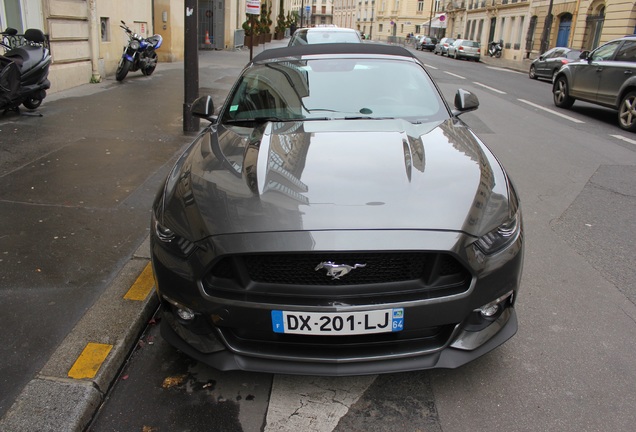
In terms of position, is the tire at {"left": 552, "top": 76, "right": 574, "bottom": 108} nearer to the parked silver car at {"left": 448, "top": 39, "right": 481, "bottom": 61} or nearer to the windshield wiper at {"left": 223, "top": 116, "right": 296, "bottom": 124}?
the windshield wiper at {"left": 223, "top": 116, "right": 296, "bottom": 124}

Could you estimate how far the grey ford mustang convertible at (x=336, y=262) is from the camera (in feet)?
7.46

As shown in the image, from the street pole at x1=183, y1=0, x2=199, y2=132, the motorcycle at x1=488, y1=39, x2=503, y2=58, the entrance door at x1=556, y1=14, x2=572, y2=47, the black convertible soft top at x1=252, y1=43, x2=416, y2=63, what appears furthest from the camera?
the motorcycle at x1=488, y1=39, x2=503, y2=58

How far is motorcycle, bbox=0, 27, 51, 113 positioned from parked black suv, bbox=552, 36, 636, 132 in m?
10.4

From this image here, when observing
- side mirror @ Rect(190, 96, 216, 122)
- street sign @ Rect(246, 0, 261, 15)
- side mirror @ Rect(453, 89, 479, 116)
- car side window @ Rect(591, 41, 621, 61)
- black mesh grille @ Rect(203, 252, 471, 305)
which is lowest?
black mesh grille @ Rect(203, 252, 471, 305)

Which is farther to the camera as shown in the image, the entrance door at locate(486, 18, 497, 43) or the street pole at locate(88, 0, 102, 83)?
the entrance door at locate(486, 18, 497, 43)

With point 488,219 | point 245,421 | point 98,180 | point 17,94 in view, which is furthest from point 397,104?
point 17,94

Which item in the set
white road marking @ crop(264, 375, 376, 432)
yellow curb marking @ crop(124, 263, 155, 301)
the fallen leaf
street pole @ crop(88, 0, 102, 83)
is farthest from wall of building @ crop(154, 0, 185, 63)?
white road marking @ crop(264, 375, 376, 432)

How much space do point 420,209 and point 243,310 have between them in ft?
2.97

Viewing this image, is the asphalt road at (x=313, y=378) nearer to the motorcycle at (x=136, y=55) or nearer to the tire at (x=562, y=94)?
the motorcycle at (x=136, y=55)

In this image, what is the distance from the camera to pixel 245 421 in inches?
94.5

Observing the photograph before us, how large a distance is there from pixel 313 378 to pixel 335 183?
39.7 inches

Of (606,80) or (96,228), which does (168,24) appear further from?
→ (96,228)

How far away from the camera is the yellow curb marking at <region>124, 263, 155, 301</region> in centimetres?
329

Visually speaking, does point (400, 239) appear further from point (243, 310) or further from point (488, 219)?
point (243, 310)
